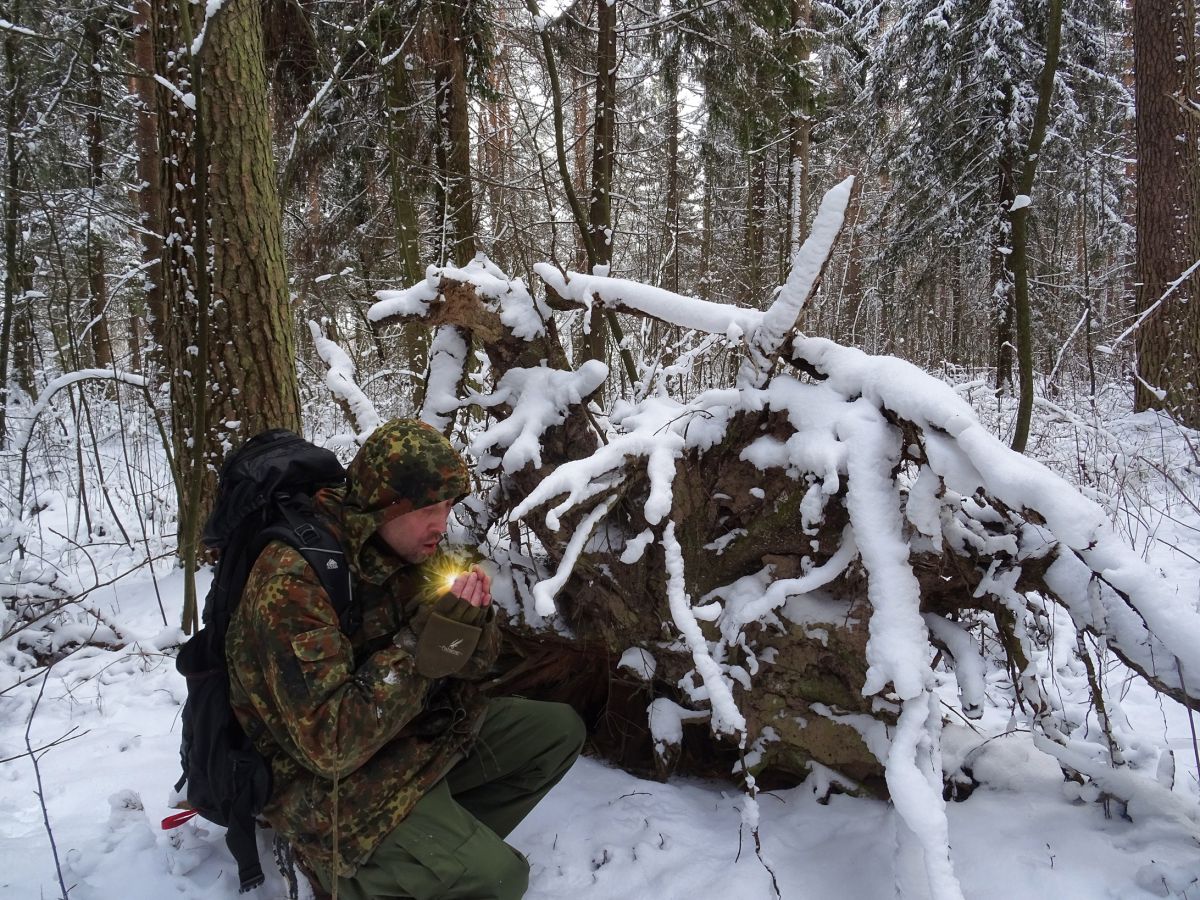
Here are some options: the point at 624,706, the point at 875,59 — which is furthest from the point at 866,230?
the point at 624,706

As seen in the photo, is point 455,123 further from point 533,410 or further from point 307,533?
point 307,533

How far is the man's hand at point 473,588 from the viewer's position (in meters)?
1.89

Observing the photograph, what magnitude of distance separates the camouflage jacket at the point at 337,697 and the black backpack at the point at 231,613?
50mm

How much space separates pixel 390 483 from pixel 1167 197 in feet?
29.5

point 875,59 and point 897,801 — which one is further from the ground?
point 875,59

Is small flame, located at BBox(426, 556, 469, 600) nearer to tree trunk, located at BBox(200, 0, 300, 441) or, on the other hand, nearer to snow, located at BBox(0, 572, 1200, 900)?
snow, located at BBox(0, 572, 1200, 900)

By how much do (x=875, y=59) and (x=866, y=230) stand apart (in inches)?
134

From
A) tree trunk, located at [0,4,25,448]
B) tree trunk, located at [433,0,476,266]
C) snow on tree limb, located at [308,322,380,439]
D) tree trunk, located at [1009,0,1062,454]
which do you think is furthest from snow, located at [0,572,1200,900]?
tree trunk, located at [433,0,476,266]

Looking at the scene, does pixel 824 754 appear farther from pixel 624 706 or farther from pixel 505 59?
pixel 505 59

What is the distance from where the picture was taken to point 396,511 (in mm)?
1956

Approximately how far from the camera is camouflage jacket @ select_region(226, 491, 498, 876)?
1.69 meters

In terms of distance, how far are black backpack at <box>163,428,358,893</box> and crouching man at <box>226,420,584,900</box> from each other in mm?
50

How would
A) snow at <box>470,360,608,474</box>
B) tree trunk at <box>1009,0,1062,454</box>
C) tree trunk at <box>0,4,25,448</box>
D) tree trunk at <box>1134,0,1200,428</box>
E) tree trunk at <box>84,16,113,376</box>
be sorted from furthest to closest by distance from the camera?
tree trunk at <box>1134,0,1200,428</box> < tree trunk at <box>84,16,113,376</box> < tree trunk at <box>0,4,25,448</box> < snow at <box>470,360,608,474</box> < tree trunk at <box>1009,0,1062,454</box>

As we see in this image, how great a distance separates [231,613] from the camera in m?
1.88
